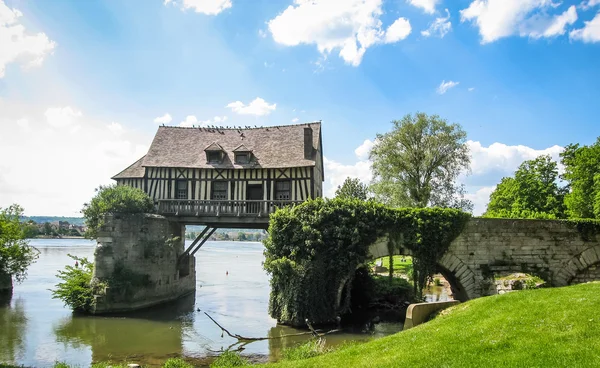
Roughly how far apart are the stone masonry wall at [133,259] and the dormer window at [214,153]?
4.08 metres

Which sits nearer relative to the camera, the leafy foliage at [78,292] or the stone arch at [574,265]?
the stone arch at [574,265]

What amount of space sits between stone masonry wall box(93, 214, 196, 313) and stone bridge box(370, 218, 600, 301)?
11.6m

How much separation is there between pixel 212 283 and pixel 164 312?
10941mm

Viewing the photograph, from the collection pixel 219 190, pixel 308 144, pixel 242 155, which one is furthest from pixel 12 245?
pixel 308 144

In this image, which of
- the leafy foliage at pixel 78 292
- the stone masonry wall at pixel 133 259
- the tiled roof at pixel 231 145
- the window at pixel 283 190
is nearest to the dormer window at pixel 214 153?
the tiled roof at pixel 231 145

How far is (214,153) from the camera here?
23.2 meters

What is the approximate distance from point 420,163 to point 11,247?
25.0 metres

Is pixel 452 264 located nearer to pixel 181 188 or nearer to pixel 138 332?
pixel 138 332

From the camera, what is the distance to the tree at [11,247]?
22891mm

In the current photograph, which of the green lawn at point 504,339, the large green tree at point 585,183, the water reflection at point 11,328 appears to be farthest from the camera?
the large green tree at point 585,183

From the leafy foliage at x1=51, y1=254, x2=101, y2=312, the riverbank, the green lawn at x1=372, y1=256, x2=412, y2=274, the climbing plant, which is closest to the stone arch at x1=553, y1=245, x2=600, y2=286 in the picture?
the climbing plant

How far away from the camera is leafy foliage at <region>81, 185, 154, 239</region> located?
1991 cm

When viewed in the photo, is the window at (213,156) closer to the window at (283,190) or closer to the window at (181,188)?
the window at (181,188)

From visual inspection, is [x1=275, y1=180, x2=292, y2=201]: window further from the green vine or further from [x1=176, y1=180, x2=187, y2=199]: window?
the green vine
